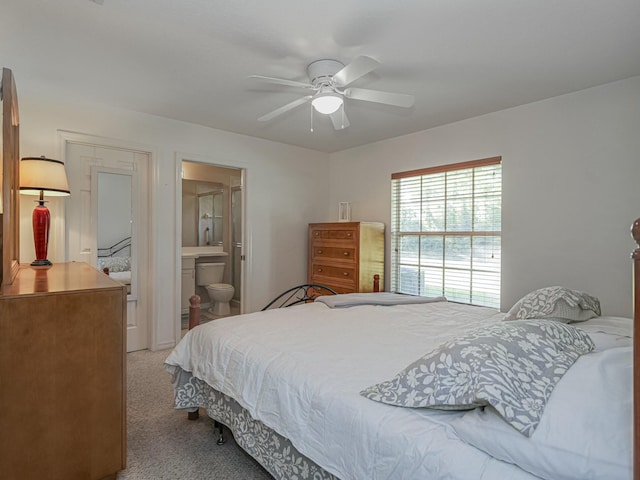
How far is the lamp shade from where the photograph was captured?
8.87 feet

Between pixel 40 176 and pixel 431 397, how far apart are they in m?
3.04

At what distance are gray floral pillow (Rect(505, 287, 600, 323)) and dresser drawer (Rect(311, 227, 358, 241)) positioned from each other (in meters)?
2.21

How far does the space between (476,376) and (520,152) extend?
2.94 m

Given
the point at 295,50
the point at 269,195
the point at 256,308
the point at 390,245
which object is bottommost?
the point at 256,308

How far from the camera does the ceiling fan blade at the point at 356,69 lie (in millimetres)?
2023

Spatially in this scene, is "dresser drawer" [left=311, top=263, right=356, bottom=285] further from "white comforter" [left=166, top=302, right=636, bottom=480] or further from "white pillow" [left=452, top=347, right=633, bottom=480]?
"white pillow" [left=452, top=347, right=633, bottom=480]

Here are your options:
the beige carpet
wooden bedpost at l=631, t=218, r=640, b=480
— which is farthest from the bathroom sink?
wooden bedpost at l=631, t=218, r=640, b=480

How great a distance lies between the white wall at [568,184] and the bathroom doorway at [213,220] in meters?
3.60

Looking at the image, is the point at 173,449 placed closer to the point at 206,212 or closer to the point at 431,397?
the point at 431,397

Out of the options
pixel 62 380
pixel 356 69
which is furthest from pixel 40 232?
pixel 356 69

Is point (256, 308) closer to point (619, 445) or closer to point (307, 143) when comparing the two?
point (307, 143)

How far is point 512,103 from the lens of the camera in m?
3.32

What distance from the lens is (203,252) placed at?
5.71 m

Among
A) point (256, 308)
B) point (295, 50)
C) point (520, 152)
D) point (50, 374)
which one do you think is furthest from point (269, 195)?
point (50, 374)
